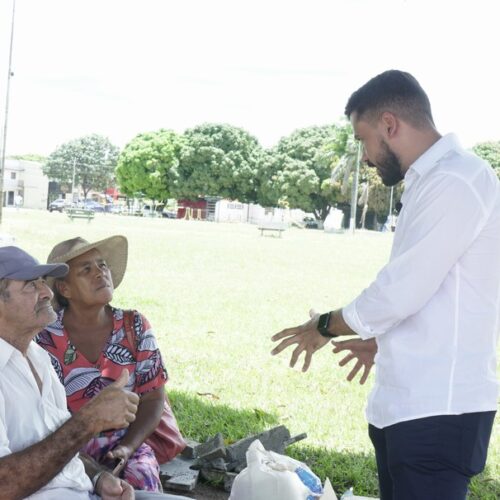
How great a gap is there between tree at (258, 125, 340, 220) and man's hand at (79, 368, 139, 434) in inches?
2100

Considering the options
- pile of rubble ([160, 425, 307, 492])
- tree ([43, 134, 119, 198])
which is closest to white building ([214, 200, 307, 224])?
tree ([43, 134, 119, 198])

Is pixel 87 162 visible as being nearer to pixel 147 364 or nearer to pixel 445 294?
pixel 147 364

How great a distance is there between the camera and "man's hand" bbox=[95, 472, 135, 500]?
245cm

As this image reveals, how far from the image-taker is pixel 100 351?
3115 millimetres

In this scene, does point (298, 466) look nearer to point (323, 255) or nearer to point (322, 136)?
point (323, 255)

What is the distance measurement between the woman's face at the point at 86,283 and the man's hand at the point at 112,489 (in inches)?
34.7

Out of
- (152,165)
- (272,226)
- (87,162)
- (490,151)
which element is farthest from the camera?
(87,162)

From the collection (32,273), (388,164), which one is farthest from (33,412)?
(388,164)

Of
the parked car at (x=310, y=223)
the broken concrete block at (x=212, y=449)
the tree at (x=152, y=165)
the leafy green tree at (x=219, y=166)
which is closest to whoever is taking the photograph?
the broken concrete block at (x=212, y=449)

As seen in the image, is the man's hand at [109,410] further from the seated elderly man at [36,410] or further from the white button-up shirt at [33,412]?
the white button-up shirt at [33,412]

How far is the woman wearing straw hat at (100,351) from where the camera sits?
118 inches

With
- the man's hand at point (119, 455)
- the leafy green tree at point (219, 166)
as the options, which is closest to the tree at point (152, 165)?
the leafy green tree at point (219, 166)

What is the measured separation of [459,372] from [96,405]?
3.53 ft

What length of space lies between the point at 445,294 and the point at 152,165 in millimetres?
61623
